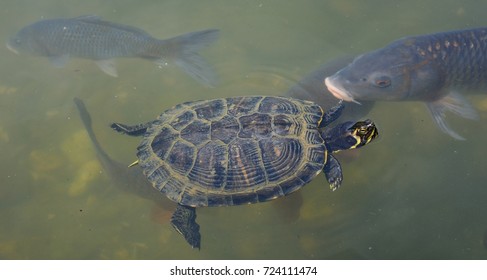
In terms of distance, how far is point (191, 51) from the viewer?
5.64 meters

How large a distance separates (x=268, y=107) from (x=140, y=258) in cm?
239

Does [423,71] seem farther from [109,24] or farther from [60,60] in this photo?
[60,60]

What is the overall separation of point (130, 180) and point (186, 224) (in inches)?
46.7

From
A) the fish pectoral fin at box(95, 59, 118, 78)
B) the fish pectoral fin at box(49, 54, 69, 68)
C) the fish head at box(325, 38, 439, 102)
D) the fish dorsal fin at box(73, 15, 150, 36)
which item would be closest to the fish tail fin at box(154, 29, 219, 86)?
the fish dorsal fin at box(73, 15, 150, 36)

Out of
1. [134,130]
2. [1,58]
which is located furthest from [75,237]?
[1,58]

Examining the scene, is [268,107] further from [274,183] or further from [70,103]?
[70,103]

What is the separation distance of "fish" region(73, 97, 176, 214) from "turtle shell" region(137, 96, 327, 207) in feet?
2.62

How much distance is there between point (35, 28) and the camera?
6.19 meters

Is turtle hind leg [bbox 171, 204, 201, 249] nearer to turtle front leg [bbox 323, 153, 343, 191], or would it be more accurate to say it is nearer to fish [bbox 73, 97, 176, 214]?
fish [bbox 73, 97, 176, 214]

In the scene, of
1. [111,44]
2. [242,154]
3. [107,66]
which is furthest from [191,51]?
[242,154]

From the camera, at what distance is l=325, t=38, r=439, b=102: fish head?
4.77 meters

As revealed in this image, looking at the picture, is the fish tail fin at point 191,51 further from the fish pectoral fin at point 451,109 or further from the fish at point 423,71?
the fish pectoral fin at point 451,109

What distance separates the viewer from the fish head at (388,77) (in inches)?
188
